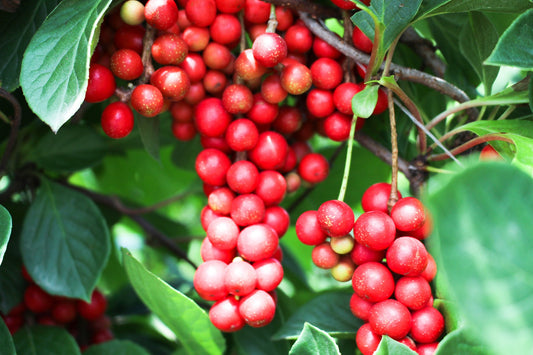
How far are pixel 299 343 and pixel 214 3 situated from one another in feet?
1.33

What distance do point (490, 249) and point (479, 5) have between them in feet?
1.22

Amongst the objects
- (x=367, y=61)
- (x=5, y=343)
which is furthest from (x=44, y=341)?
(x=367, y=61)

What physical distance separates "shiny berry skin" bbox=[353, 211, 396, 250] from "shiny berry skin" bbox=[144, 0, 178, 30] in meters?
0.31

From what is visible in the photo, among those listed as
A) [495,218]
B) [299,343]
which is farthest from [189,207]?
[495,218]

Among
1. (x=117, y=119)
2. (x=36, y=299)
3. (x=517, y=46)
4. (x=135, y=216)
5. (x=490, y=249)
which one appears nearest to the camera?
(x=490, y=249)

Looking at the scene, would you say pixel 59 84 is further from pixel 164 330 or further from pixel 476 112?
pixel 164 330

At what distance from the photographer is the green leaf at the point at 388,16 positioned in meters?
0.56

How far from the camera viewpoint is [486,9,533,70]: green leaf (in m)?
0.49

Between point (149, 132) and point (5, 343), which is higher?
point (149, 132)

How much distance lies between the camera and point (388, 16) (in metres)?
0.57

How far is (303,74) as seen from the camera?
0.62 m

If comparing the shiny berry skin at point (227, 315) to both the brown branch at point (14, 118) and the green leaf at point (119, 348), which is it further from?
the brown branch at point (14, 118)

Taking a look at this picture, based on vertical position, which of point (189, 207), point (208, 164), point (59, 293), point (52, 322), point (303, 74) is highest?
point (303, 74)

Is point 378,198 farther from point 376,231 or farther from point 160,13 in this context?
point 160,13
